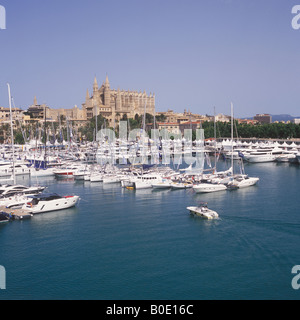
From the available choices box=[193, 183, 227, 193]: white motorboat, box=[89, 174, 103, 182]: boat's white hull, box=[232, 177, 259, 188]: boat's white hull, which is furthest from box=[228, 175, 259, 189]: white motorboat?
box=[89, 174, 103, 182]: boat's white hull

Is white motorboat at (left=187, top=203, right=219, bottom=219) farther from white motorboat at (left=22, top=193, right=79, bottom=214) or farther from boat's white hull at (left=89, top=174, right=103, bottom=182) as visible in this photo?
boat's white hull at (left=89, top=174, right=103, bottom=182)

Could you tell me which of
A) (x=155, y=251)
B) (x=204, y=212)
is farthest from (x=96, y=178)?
(x=155, y=251)

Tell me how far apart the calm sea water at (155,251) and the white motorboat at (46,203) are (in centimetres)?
50

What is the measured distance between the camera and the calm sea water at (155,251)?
14.5 meters

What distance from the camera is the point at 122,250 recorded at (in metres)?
18.0

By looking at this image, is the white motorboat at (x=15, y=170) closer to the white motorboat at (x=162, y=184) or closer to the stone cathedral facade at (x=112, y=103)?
the white motorboat at (x=162, y=184)

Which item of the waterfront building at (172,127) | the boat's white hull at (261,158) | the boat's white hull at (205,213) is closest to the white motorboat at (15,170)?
the boat's white hull at (205,213)

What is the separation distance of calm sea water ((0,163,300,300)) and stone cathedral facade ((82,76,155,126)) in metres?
82.5

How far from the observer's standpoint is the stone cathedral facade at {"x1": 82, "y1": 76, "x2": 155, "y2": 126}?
108356 millimetres

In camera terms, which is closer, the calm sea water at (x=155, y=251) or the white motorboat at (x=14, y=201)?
the calm sea water at (x=155, y=251)

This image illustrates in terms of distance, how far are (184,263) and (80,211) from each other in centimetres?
1054

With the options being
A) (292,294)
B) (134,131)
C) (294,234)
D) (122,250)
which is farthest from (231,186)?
A: (134,131)

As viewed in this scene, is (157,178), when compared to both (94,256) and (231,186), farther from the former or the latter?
(94,256)

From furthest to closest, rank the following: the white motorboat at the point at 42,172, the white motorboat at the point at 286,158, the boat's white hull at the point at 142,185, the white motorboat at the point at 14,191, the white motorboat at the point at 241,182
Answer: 1. the white motorboat at the point at 286,158
2. the white motorboat at the point at 42,172
3. the boat's white hull at the point at 142,185
4. the white motorboat at the point at 241,182
5. the white motorboat at the point at 14,191
